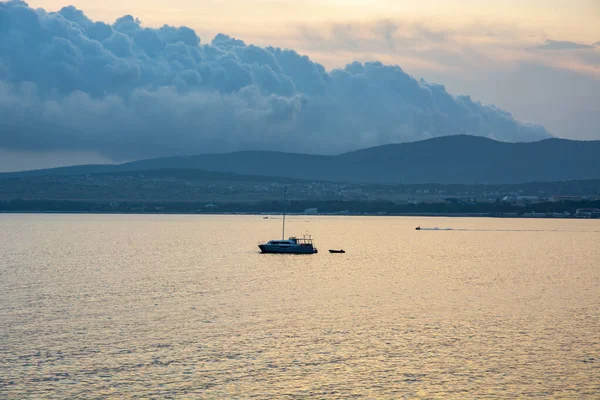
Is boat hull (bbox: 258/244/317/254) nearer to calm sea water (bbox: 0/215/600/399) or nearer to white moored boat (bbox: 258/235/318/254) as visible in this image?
white moored boat (bbox: 258/235/318/254)

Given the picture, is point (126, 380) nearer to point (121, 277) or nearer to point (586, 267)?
point (121, 277)

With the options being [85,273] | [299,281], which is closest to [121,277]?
[85,273]

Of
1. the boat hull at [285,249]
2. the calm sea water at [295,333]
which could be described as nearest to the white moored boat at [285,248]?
the boat hull at [285,249]

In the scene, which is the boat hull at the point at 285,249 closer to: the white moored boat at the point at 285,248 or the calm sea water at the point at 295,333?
the white moored boat at the point at 285,248

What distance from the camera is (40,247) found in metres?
191

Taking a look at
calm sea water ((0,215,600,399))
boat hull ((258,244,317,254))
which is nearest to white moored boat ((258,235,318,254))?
boat hull ((258,244,317,254))

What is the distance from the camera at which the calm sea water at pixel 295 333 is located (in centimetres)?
5538

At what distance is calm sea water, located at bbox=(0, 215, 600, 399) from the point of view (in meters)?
55.4

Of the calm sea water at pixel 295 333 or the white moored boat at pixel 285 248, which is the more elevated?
the white moored boat at pixel 285 248

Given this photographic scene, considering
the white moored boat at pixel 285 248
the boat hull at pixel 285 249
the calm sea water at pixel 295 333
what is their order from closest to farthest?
the calm sea water at pixel 295 333, the boat hull at pixel 285 249, the white moored boat at pixel 285 248

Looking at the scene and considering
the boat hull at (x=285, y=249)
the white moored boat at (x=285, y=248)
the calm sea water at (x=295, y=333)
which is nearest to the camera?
the calm sea water at (x=295, y=333)

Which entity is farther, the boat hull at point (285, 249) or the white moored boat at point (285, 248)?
the white moored boat at point (285, 248)

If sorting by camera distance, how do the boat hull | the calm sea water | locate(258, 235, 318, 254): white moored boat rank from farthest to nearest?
locate(258, 235, 318, 254): white moored boat
the boat hull
the calm sea water

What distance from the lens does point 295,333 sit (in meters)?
72.6
